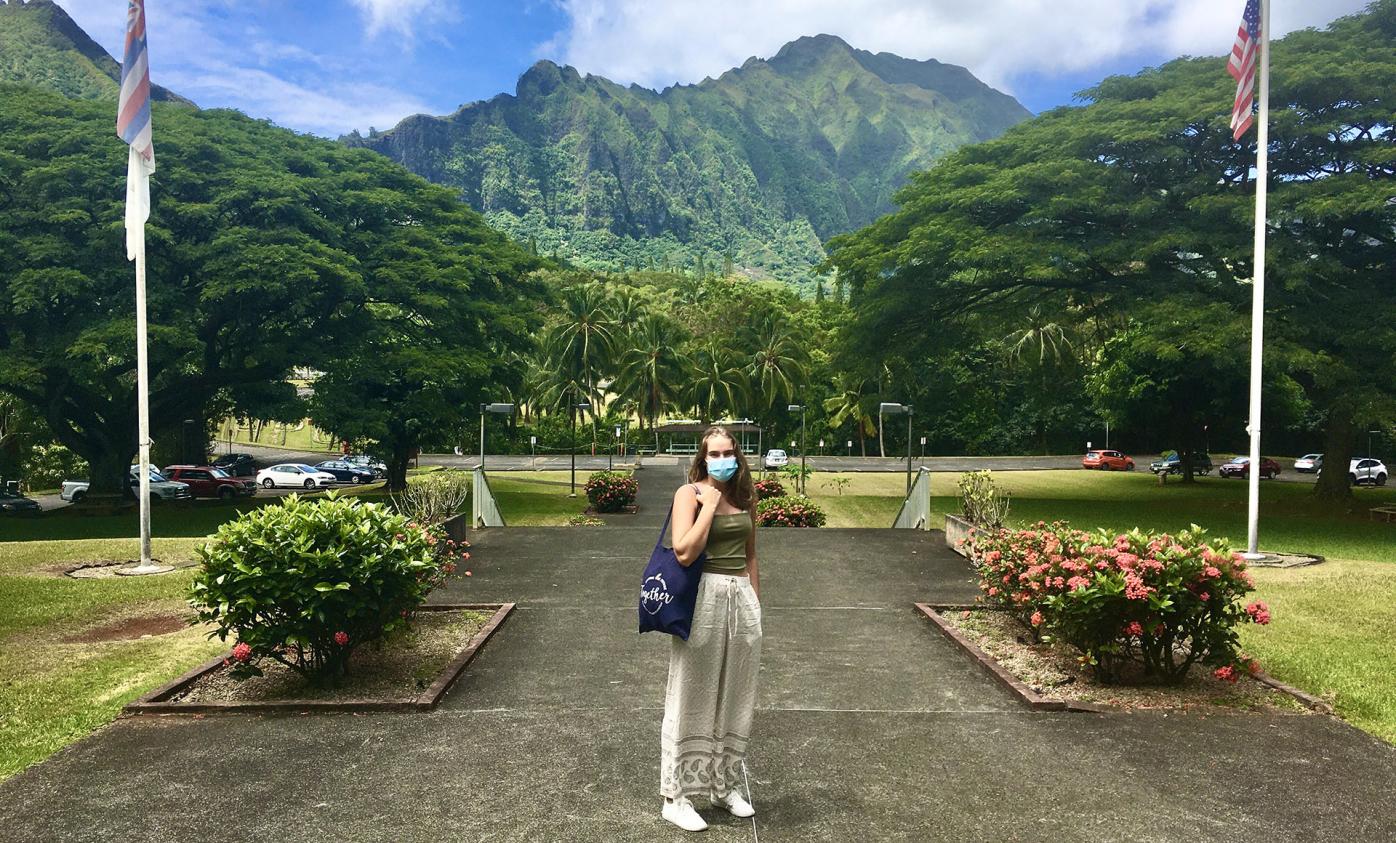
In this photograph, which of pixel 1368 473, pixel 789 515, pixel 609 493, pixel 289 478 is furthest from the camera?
pixel 289 478

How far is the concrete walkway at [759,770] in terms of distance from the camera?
16.0ft

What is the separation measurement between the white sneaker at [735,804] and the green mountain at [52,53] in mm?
140988

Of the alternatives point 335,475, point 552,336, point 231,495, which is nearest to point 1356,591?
point 231,495

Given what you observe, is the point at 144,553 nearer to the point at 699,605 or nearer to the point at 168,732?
the point at 168,732

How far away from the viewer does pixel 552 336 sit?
2699 inches

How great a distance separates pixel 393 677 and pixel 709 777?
11.7 ft

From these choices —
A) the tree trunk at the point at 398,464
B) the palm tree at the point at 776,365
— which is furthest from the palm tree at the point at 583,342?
the tree trunk at the point at 398,464

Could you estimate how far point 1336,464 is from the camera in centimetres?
Answer: 2670

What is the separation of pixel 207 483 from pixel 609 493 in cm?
1978

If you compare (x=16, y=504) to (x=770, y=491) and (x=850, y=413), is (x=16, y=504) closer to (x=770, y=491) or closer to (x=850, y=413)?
(x=770, y=491)

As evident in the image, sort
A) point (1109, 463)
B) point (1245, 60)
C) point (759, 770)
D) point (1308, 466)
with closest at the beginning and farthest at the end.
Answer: point (759, 770) → point (1245, 60) → point (1308, 466) → point (1109, 463)

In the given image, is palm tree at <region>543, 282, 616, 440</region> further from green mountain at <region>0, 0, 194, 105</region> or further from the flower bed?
green mountain at <region>0, 0, 194, 105</region>

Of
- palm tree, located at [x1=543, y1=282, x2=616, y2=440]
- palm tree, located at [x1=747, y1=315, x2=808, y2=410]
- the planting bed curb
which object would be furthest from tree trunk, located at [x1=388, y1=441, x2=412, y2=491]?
palm tree, located at [x1=747, y1=315, x2=808, y2=410]

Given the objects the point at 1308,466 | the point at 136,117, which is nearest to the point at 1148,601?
the point at 136,117
